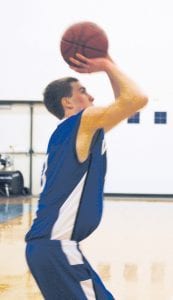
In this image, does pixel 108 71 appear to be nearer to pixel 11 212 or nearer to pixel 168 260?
pixel 168 260

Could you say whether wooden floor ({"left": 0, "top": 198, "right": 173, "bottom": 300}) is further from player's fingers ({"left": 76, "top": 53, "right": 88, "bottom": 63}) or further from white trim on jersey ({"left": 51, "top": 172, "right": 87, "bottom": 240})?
player's fingers ({"left": 76, "top": 53, "right": 88, "bottom": 63})

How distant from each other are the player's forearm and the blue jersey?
170 mm

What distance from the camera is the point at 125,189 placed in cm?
1338

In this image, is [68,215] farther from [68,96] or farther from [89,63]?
[89,63]

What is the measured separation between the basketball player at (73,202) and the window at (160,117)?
11.2 metres

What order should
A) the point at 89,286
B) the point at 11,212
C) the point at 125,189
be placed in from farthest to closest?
the point at 125,189, the point at 11,212, the point at 89,286

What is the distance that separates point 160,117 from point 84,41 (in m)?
10.9

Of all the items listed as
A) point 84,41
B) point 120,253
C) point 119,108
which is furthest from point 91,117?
point 120,253

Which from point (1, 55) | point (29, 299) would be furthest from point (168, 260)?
point (1, 55)

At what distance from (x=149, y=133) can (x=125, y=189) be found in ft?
4.61

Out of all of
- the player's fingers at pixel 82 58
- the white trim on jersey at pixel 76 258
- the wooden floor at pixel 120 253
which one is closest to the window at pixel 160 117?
the wooden floor at pixel 120 253

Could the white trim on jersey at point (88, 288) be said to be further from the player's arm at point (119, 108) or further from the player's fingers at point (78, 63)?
the player's fingers at point (78, 63)

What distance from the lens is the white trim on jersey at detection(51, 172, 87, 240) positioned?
225cm

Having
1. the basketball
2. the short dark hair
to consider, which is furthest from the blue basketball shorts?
the basketball
